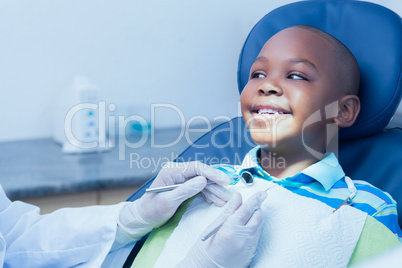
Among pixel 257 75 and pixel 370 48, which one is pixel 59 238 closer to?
pixel 257 75

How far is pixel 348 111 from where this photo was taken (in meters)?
1.13

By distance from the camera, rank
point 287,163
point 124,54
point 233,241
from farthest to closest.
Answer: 1. point 124,54
2. point 287,163
3. point 233,241

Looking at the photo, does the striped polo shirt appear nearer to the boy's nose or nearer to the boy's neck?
the boy's neck

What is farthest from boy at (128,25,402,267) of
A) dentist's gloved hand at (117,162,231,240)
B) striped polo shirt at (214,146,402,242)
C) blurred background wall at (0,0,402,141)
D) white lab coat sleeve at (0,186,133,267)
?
blurred background wall at (0,0,402,141)

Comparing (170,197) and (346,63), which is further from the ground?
(346,63)

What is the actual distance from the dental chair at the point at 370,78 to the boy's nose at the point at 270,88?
27 centimetres

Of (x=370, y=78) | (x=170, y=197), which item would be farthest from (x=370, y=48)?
(x=170, y=197)

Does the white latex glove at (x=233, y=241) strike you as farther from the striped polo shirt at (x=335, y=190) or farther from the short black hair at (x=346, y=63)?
the short black hair at (x=346, y=63)

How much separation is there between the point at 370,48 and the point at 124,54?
104 centimetres

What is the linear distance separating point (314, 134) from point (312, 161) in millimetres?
69

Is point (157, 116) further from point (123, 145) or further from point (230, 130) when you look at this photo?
point (230, 130)

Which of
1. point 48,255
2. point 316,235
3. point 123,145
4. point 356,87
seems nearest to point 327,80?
point 356,87

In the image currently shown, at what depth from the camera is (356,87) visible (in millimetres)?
1148

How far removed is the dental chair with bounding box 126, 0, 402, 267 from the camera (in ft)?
3.73
